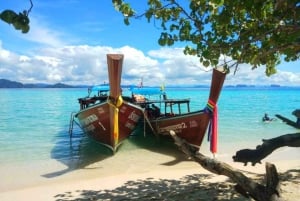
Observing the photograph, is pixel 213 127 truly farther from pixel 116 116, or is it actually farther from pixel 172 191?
pixel 172 191

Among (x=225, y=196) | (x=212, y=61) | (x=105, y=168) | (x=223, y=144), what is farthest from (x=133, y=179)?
→ (x=223, y=144)

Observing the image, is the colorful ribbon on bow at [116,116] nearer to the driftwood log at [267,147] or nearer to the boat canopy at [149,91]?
the boat canopy at [149,91]

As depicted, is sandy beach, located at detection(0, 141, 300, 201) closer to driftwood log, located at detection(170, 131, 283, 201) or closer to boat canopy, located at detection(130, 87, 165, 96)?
driftwood log, located at detection(170, 131, 283, 201)

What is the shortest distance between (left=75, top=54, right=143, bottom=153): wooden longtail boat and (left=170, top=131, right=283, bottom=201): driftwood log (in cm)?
662

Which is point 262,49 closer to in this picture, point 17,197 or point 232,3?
point 232,3

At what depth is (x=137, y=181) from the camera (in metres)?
Answer: 9.43

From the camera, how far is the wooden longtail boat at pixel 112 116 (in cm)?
1172

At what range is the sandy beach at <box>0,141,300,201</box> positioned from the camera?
7323 millimetres

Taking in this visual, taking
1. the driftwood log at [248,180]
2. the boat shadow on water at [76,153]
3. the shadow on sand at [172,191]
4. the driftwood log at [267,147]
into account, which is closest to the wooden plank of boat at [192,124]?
the boat shadow on water at [76,153]

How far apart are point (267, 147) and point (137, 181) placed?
210 inches

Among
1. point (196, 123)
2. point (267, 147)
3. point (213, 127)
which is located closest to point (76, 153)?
point (196, 123)

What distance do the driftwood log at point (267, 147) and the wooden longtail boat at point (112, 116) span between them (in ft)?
22.9

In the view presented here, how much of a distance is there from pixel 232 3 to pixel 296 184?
429cm

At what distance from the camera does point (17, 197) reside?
27.3ft
